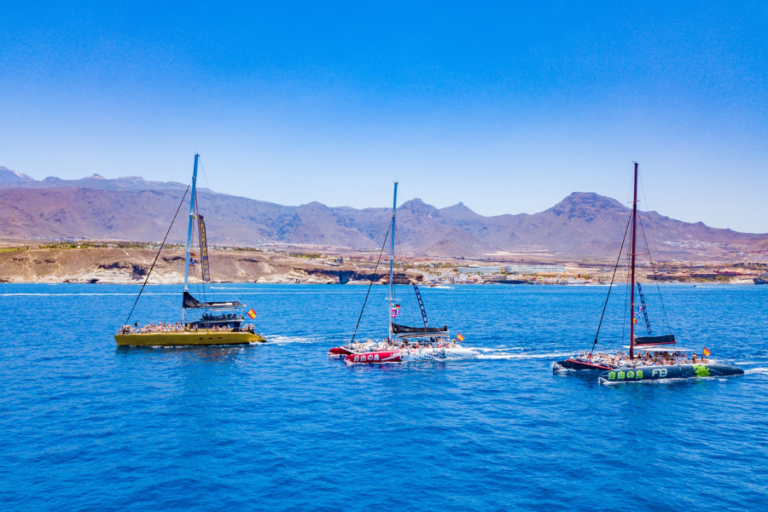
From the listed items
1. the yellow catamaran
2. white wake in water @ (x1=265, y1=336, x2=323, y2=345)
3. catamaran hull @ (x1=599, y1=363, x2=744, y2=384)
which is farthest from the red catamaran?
catamaran hull @ (x1=599, y1=363, x2=744, y2=384)

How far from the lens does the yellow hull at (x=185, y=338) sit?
60.2 meters

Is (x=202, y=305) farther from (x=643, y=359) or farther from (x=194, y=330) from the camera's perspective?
(x=643, y=359)

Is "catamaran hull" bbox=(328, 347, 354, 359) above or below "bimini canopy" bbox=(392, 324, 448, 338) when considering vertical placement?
below

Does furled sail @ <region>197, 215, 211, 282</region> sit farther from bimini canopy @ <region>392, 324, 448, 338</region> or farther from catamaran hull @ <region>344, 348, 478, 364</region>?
bimini canopy @ <region>392, 324, 448, 338</region>

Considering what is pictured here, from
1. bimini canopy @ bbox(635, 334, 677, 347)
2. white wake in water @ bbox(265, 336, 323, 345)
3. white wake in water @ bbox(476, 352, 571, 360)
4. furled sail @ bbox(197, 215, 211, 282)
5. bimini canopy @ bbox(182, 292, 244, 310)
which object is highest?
furled sail @ bbox(197, 215, 211, 282)

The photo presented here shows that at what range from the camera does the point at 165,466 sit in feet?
85.4

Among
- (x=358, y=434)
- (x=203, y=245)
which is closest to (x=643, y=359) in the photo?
(x=358, y=434)

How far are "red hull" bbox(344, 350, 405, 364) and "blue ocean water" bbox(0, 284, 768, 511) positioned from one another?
1.44 m

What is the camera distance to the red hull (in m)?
53.6

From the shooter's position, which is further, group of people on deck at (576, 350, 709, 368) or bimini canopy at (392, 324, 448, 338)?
bimini canopy at (392, 324, 448, 338)

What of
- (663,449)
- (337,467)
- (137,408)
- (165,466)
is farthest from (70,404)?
(663,449)

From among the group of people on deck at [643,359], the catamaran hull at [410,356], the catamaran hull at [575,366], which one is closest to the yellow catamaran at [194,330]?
the catamaran hull at [410,356]

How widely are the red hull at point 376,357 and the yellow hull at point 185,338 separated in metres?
17.6

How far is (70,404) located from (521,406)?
33.5 m
